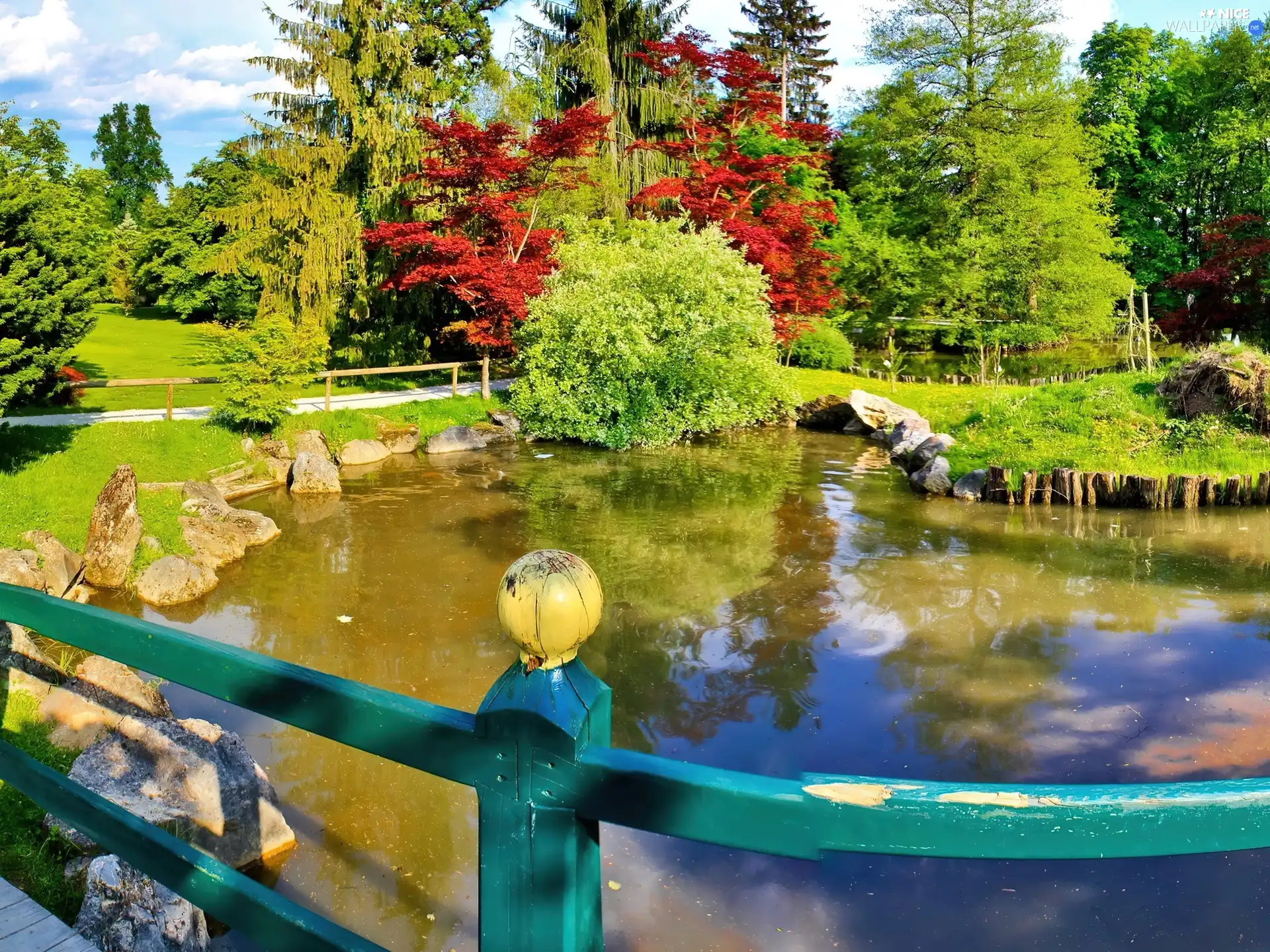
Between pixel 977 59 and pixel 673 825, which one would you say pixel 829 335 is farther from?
pixel 673 825

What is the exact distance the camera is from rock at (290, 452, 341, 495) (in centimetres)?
1471

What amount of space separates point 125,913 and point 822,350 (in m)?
24.3

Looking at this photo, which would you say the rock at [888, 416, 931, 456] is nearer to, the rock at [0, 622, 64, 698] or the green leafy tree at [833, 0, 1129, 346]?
the green leafy tree at [833, 0, 1129, 346]

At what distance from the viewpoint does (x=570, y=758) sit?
3.66 feet

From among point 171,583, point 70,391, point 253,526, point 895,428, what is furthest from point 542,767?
point 895,428

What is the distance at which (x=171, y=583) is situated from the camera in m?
10.0

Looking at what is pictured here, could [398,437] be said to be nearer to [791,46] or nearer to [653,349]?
[653,349]

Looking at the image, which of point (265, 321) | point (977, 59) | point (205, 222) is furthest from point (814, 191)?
point (205, 222)

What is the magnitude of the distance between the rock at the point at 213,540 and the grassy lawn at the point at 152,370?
12.4ft

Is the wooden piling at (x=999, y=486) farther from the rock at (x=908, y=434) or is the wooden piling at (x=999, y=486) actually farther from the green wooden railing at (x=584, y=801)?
the green wooden railing at (x=584, y=801)

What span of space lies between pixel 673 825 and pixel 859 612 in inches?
350

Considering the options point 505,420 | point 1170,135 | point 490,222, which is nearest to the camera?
point 505,420

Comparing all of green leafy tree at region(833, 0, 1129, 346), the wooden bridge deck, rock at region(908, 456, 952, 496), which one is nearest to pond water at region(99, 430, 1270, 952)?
rock at region(908, 456, 952, 496)

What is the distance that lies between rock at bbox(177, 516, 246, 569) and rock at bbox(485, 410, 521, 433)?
27.4 ft
